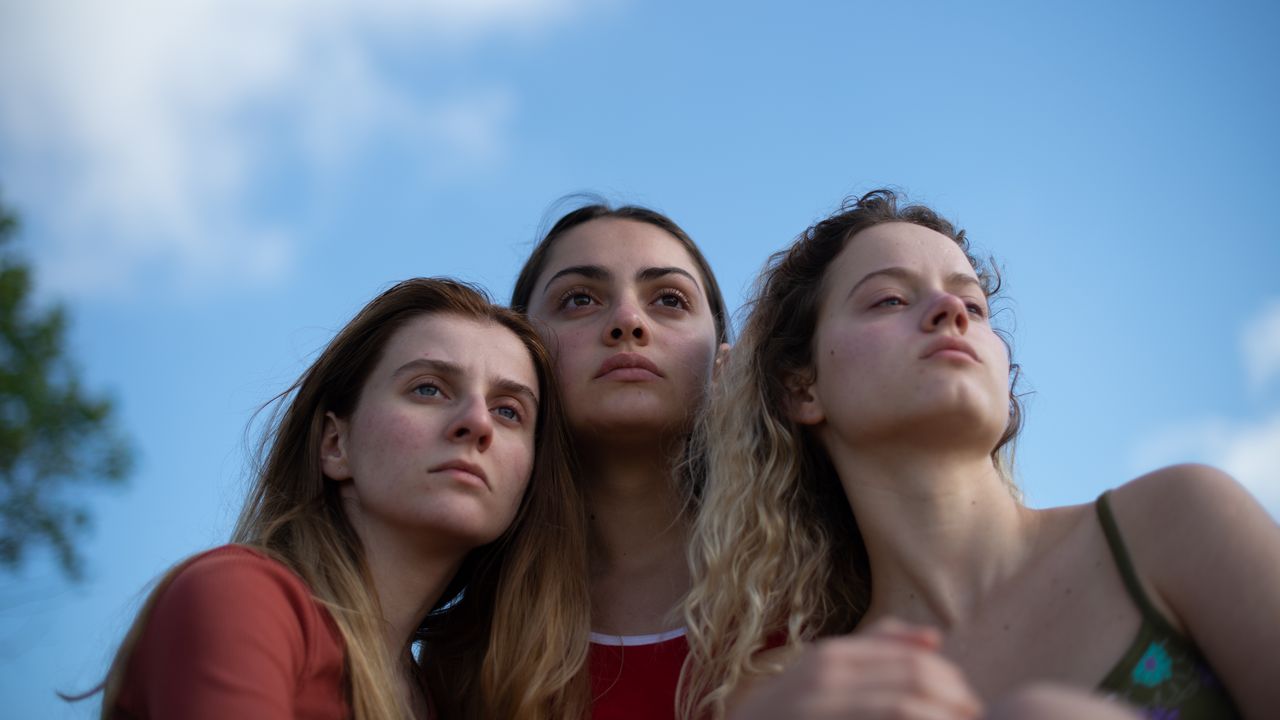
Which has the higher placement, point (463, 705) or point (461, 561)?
point (461, 561)

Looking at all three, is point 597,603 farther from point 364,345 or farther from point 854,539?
point 364,345

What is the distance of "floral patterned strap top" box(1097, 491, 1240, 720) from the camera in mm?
2449

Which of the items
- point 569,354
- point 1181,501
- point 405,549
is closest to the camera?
point 1181,501

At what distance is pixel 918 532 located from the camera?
3096 mm

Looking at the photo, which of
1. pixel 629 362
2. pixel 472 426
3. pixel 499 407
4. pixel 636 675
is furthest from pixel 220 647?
pixel 629 362

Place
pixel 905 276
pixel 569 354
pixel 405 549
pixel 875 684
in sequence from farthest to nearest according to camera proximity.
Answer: pixel 569 354 < pixel 405 549 < pixel 905 276 < pixel 875 684

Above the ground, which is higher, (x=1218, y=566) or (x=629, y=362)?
(x=629, y=362)

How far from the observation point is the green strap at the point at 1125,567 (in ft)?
8.32

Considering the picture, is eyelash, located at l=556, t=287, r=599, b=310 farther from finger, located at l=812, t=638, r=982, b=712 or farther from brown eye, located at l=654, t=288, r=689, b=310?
finger, located at l=812, t=638, r=982, b=712

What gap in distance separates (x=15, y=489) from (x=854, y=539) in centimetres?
825

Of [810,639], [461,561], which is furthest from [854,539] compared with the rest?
[461,561]

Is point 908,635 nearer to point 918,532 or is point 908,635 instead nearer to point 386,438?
point 918,532

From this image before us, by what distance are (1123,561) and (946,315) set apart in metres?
0.84

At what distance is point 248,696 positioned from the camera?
2635 mm
